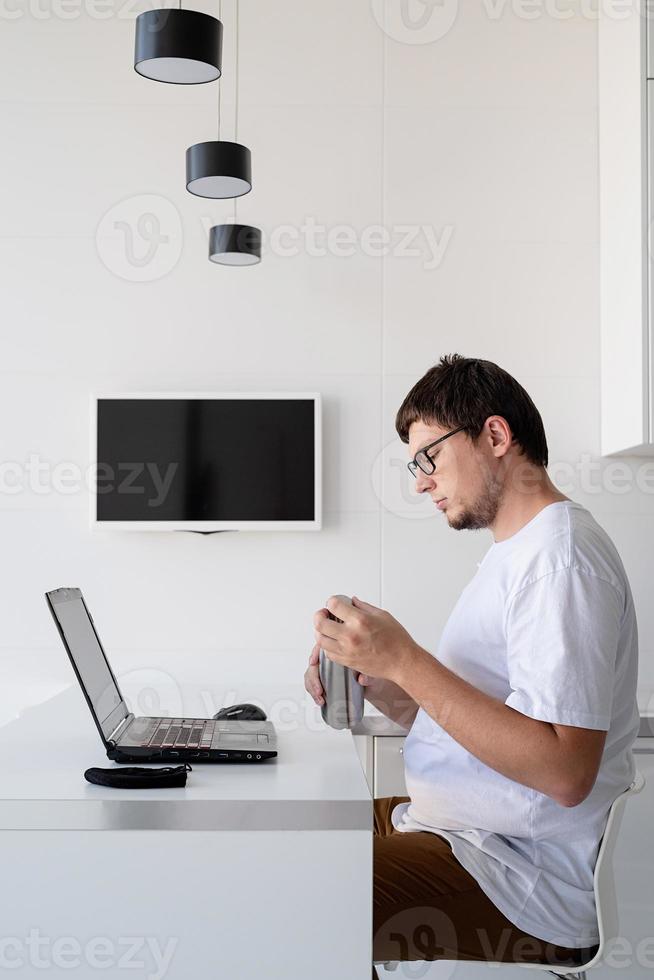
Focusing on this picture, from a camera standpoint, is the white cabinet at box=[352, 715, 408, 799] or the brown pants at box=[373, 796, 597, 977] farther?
the white cabinet at box=[352, 715, 408, 799]

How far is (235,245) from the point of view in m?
2.92

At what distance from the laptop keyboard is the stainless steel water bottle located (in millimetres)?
209

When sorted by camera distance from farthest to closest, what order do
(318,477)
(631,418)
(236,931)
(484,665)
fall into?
(318,477)
(631,418)
(484,665)
(236,931)

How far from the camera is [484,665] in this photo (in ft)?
5.38

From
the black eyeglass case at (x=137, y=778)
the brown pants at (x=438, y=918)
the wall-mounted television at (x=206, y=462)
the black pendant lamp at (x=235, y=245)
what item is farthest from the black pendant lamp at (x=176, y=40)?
the brown pants at (x=438, y=918)

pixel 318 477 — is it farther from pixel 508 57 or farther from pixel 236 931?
pixel 236 931

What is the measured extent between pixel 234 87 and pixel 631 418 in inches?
64.4

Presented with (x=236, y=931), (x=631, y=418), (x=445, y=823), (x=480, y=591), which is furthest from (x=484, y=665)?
(x=631, y=418)
